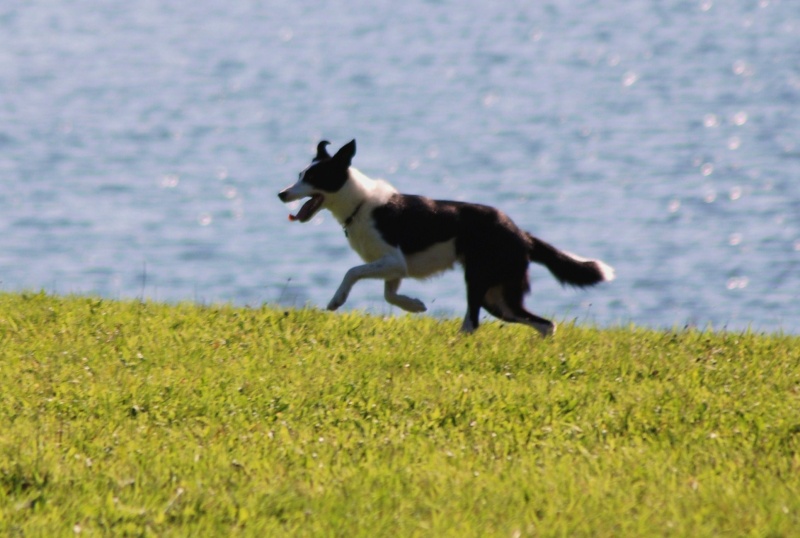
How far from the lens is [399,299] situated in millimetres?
10469

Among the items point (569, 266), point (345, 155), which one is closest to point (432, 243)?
point (345, 155)

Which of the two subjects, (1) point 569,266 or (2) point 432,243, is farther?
(1) point 569,266

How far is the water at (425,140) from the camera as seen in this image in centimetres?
2900

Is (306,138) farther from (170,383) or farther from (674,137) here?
(170,383)

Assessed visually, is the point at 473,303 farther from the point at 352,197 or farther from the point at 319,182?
the point at 319,182

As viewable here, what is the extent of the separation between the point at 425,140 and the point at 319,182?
34364 mm

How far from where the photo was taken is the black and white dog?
10070mm

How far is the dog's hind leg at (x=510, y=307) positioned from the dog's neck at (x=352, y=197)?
1.00 metres

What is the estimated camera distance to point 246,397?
8.50m

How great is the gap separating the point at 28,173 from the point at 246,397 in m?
35.1

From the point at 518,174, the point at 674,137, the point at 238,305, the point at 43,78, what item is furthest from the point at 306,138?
the point at 238,305

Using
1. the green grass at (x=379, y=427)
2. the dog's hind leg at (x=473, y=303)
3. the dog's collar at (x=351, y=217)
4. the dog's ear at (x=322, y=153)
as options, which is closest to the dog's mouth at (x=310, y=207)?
the dog's collar at (x=351, y=217)

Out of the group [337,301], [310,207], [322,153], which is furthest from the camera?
[322,153]

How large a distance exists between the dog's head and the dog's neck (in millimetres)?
→ 37
